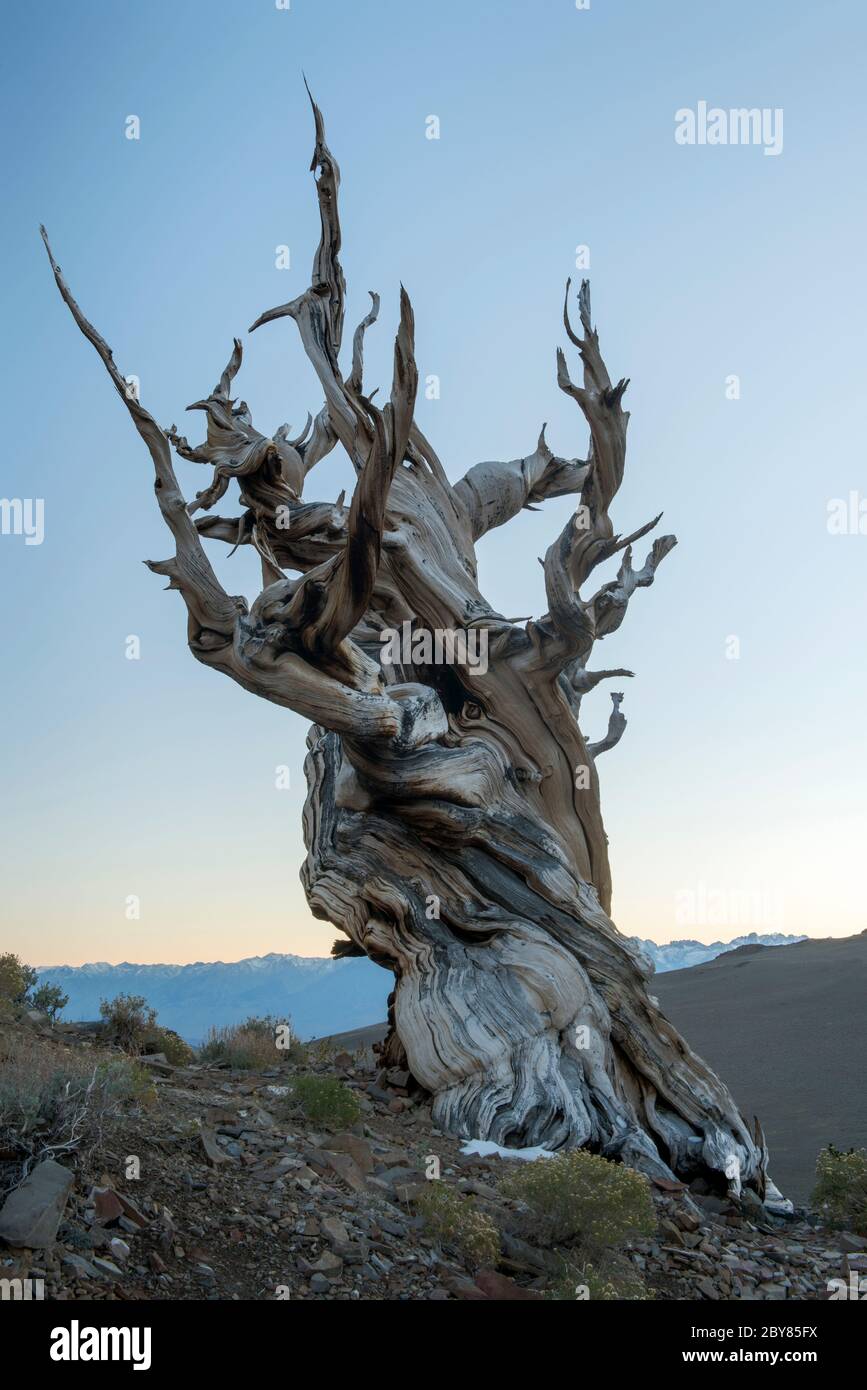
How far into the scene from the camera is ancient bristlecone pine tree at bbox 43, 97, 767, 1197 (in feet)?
24.8

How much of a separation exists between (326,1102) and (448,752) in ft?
9.44

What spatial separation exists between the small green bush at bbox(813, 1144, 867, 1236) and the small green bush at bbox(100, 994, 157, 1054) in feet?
17.7

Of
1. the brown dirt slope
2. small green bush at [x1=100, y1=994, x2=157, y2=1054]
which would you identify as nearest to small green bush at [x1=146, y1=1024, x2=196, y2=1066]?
small green bush at [x1=100, y1=994, x2=157, y2=1054]

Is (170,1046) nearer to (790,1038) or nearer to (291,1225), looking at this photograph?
(291,1225)

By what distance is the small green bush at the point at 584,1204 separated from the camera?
5.47 m

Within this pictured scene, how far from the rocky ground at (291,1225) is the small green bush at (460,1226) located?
0.05 meters

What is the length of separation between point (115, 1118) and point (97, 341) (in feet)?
17.0

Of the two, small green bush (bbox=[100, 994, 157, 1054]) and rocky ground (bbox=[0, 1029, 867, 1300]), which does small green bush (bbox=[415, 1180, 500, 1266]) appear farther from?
small green bush (bbox=[100, 994, 157, 1054])

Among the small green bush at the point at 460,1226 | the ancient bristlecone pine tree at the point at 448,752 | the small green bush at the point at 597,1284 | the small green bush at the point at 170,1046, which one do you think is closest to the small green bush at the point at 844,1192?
the ancient bristlecone pine tree at the point at 448,752

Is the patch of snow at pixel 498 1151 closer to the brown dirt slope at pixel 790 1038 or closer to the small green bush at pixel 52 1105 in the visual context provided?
the small green bush at pixel 52 1105

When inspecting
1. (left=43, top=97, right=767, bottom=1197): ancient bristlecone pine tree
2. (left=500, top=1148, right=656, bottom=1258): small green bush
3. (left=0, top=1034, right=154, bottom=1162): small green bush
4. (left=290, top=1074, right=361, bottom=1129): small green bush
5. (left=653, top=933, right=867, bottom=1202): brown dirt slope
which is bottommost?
(left=653, top=933, right=867, bottom=1202): brown dirt slope

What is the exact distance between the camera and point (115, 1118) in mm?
5020

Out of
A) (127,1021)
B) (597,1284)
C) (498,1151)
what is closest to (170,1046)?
(127,1021)
